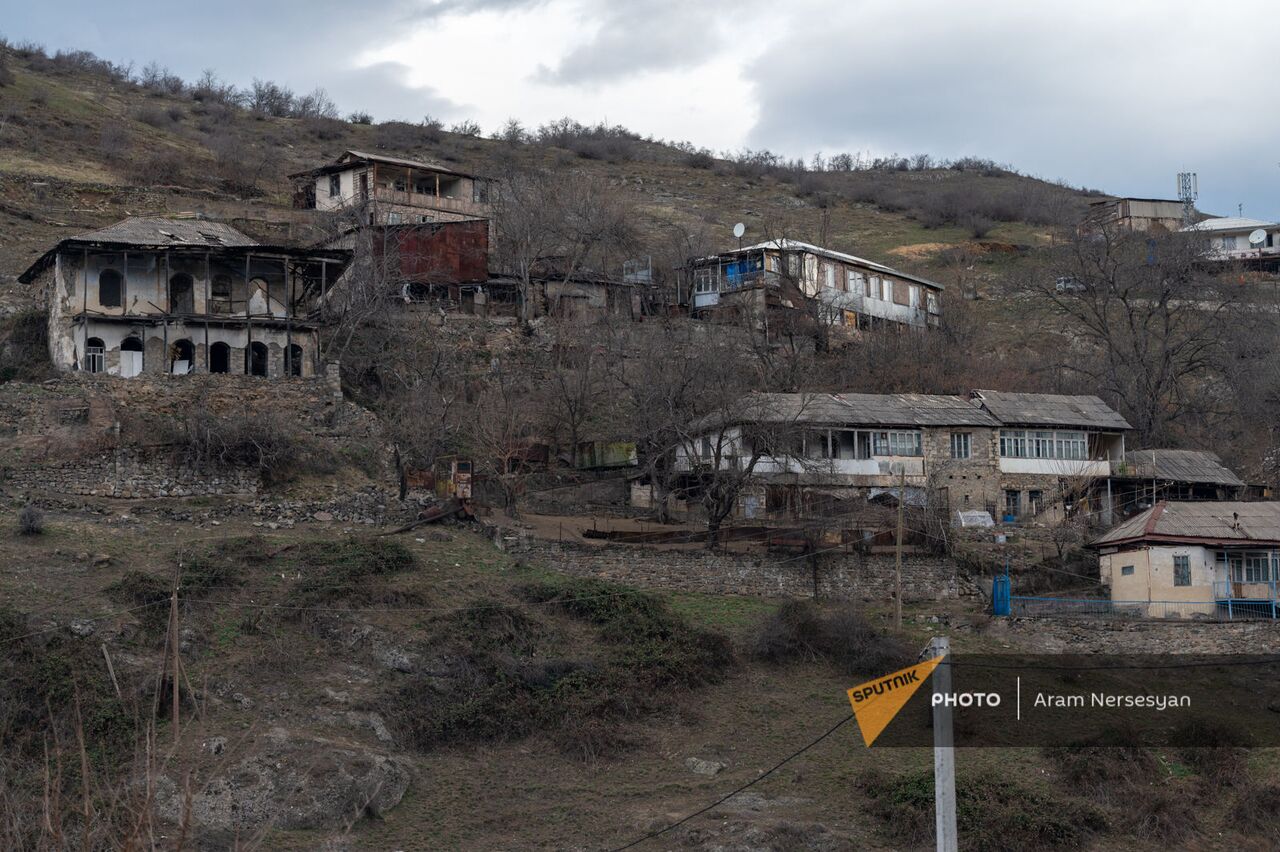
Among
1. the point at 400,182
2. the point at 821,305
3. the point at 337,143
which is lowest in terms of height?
the point at 821,305

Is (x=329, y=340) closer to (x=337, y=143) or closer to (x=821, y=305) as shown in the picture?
(x=821, y=305)

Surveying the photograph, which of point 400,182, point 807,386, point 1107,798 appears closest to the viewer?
point 1107,798

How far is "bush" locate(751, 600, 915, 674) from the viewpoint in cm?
3100

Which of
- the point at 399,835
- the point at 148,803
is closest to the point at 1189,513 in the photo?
the point at 399,835

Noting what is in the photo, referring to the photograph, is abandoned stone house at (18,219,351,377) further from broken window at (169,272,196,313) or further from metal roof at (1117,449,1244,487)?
metal roof at (1117,449,1244,487)

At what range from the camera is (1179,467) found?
4162 centimetres

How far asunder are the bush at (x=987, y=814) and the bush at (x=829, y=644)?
4916 mm

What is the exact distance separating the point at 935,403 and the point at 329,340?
60.5ft

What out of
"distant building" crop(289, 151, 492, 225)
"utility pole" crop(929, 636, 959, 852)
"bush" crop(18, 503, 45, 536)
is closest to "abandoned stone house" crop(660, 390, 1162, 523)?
"bush" crop(18, 503, 45, 536)

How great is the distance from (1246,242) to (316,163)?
4866 centimetres

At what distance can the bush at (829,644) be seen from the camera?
31.0 meters

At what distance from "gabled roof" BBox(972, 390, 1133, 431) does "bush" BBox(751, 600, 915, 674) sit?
40.5 feet

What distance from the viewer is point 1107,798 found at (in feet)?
85.6

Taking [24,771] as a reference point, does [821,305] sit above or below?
above
